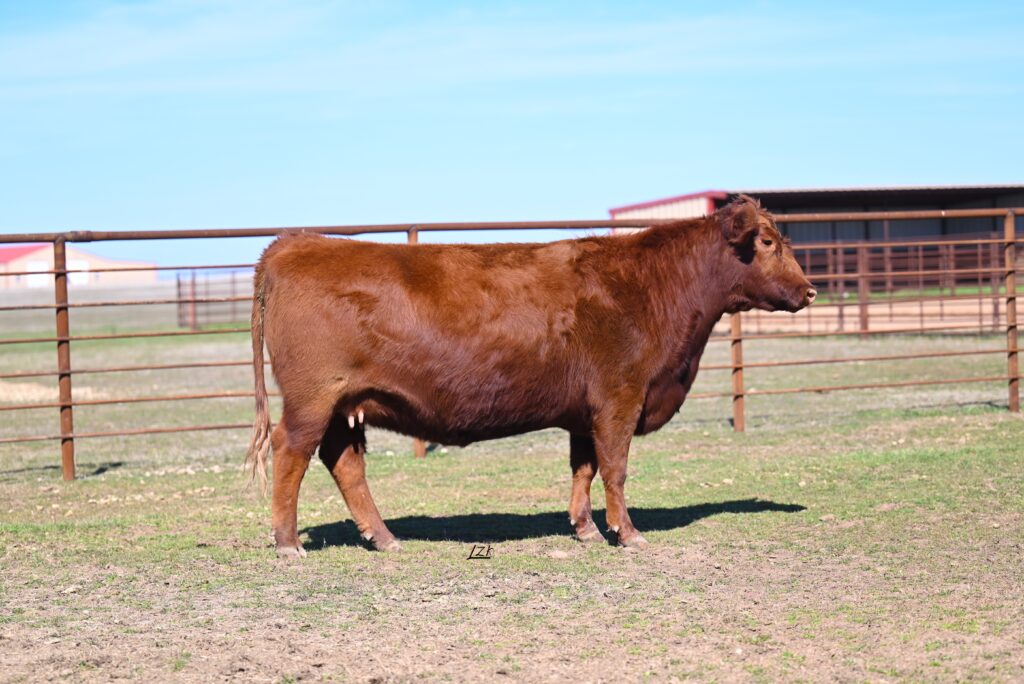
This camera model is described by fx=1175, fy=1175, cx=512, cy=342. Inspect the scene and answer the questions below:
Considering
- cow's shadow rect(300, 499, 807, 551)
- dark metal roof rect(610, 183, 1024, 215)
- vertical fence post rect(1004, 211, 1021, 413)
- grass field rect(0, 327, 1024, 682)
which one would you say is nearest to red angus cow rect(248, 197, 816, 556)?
cow's shadow rect(300, 499, 807, 551)

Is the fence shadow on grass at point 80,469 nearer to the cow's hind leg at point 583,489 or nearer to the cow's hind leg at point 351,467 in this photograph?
the cow's hind leg at point 351,467

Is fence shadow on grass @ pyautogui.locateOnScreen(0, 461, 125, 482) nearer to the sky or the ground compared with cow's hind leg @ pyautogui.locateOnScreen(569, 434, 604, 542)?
nearer to the ground

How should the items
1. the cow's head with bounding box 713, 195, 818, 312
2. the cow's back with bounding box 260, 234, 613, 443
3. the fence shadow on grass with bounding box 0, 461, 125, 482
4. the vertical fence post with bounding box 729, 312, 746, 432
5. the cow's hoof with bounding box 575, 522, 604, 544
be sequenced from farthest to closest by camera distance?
the vertical fence post with bounding box 729, 312, 746, 432, the fence shadow on grass with bounding box 0, 461, 125, 482, the cow's head with bounding box 713, 195, 818, 312, the cow's hoof with bounding box 575, 522, 604, 544, the cow's back with bounding box 260, 234, 613, 443

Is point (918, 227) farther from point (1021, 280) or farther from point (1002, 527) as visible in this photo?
point (1002, 527)

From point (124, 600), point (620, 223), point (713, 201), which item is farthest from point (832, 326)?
point (124, 600)

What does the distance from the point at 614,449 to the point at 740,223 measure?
1510 millimetres

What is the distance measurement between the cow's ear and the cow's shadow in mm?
1698

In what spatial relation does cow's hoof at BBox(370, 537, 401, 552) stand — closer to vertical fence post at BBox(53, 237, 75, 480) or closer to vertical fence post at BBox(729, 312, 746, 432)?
vertical fence post at BBox(53, 237, 75, 480)

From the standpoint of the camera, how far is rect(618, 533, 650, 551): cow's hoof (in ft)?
20.8

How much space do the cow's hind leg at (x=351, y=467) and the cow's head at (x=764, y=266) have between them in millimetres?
2359

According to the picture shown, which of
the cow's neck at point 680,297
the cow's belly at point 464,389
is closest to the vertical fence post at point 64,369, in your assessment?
the cow's belly at point 464,389

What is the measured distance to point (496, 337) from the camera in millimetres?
6328

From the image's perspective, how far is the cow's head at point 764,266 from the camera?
22.5 feet

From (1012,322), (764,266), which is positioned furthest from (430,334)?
(1012,322)
